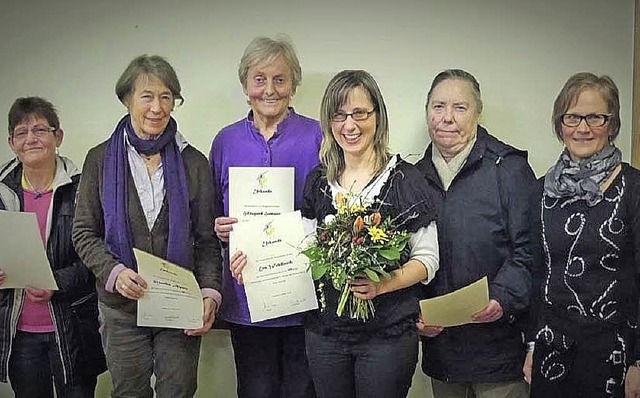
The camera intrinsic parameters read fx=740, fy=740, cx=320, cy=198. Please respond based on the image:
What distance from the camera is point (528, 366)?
2.36 metres

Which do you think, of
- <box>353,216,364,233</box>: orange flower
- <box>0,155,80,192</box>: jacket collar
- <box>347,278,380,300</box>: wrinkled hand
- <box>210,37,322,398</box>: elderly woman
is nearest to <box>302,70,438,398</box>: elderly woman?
<box>347,278,380,300</box>: wrinkled hand

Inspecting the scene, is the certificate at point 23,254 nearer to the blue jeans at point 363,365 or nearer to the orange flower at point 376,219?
the blue jeans at point 363,365

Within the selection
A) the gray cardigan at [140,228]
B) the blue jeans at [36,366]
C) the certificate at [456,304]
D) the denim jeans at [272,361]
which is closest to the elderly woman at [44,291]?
the blue jeans at [36,366]

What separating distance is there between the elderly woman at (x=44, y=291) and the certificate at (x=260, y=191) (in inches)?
24.8

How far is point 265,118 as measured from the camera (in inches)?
98.7

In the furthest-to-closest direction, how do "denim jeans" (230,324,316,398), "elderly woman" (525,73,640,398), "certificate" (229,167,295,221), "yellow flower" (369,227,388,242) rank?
"denim jeans" (230,324,316,398)
"certificate" (229,167,295,221)
"elderly woman" (525,73,640,398)
"yellow flower" (369,227,388,242)

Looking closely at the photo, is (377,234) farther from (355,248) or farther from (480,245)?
(480,245)

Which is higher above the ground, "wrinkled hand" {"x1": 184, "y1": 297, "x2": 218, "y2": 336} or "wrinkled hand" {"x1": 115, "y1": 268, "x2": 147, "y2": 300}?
"wrinkled hand" {"x1": 115, "y1": 268, "x2": 147, "y2": 300}

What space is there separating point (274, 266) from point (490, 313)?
70cm

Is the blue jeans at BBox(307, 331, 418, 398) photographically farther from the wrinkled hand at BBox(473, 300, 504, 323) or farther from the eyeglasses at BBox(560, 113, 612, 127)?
the eyeglasses at BBox(560, 113, 612, 127)

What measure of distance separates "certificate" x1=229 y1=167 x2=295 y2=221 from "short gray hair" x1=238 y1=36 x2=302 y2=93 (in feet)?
1.03

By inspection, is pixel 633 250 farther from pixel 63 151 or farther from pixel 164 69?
pixel 63 151

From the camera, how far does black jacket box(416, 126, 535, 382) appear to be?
235 centimetres

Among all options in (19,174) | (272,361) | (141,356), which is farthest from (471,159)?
(19,174)
